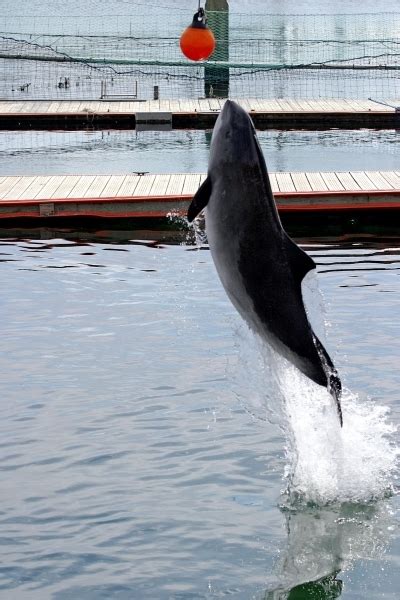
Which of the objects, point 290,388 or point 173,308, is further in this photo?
point 173,308

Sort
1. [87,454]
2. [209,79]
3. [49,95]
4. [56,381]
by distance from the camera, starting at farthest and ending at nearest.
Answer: [49,95], [209,79], [56,381], [87,454]

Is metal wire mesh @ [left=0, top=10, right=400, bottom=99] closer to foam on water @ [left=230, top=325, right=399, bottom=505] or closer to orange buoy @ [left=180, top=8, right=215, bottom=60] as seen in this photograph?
orange buoy @ [left=180, top=8, right=215, bottom=60]

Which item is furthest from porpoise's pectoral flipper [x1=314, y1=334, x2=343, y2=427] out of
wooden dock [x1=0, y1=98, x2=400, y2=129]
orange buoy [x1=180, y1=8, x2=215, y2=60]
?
wooden dock [x1=0, y1=98, x2=400, y2=129]

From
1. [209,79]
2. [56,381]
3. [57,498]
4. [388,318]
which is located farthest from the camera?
[209,79]

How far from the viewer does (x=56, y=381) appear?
8734mm

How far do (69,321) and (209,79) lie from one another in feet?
57.0

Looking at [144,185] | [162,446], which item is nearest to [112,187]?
[144,185]

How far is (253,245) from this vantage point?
5336 mm

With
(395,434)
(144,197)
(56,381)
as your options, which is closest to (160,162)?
(144,197)

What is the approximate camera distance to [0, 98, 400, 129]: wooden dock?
23.0 metres

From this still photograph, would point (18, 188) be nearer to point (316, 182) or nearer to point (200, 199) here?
point (316, 182)

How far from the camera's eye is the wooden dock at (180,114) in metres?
23.0

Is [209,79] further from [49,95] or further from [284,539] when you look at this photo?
[284,539]

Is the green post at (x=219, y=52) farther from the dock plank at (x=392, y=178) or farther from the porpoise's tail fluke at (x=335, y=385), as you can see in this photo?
the porpoise's tail fluke at (x=335, y=385)
